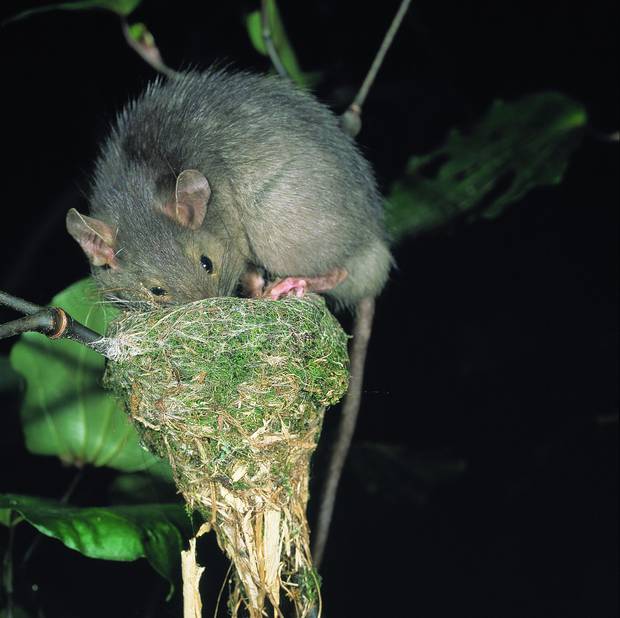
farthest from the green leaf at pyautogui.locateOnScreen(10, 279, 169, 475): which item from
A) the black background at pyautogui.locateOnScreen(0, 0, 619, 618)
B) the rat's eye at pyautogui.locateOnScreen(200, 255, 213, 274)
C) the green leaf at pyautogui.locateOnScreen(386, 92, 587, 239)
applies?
the green leaf at pyautogui.locateOnScreen(386, 92, 587, 239)

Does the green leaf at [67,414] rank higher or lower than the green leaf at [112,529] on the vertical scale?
higher

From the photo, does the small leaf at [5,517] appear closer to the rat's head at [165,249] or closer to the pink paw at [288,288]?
the rat's head at [165,249]

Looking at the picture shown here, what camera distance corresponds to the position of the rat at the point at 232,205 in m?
2.89

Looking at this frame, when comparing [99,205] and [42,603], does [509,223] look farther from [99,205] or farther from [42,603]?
[42,603]

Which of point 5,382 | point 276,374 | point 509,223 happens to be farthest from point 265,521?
point 509,223

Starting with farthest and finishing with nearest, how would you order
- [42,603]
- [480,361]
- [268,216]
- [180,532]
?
[480,361]
[42,603]
[268,216]
[180,532]

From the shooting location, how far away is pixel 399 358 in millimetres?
4605

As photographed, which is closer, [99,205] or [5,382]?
[99,205]

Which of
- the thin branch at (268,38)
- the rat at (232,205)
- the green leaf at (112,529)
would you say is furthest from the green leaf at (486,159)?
the green leaf at (112,529)

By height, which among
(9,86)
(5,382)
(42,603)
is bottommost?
(42,603)

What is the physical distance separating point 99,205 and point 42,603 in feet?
5.65

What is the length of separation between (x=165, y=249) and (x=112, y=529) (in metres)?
1.01

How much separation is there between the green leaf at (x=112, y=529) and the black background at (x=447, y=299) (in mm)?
1188

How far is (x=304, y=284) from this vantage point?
3.02 m
